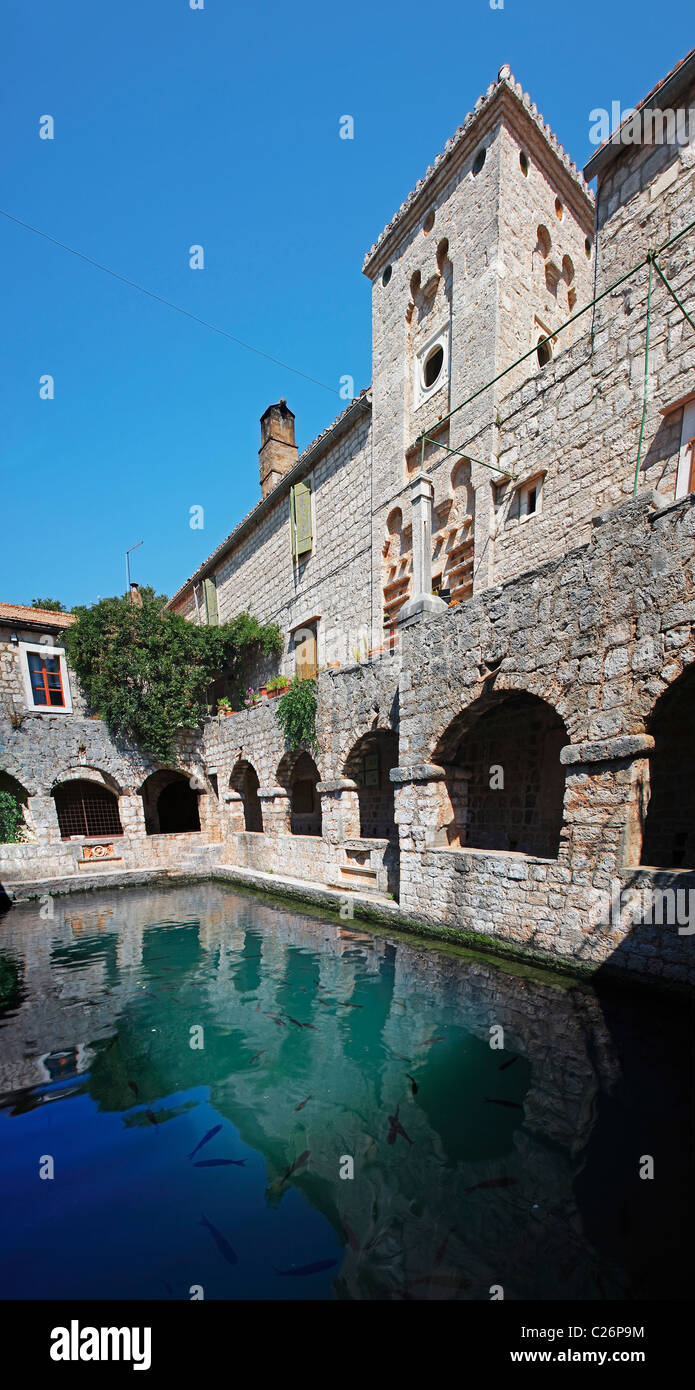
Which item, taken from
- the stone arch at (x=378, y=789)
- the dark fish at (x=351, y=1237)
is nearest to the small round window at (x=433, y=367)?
the stone arch at (x=378, y=789)

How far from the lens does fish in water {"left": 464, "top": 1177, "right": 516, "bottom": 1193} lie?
9.61ft

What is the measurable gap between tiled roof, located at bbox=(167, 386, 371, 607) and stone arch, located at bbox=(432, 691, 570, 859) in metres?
10.00

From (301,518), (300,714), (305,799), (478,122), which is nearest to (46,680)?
(305,799)

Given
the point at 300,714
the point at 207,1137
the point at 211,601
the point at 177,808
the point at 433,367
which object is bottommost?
the point at 177,808

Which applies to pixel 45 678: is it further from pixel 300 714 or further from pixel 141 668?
pixel 300 714

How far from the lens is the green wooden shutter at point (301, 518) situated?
1673 cm

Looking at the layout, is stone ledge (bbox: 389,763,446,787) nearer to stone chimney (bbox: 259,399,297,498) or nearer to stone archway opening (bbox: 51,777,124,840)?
stone archway opening (bbox: 51,777,124,840)

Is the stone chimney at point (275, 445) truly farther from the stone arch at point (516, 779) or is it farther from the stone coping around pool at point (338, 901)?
the stone arch at point (516, 779)

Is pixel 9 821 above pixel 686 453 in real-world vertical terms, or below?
below

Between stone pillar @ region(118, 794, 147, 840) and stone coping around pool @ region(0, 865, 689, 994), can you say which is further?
stone pillar @ region(118, 794, 147, 840)

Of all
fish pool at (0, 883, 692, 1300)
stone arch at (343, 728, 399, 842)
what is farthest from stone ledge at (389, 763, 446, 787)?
stone arch at (343, 728, 399, 842)

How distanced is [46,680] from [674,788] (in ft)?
48.3

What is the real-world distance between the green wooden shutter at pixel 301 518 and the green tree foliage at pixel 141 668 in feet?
13.7

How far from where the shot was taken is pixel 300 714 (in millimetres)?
10758
